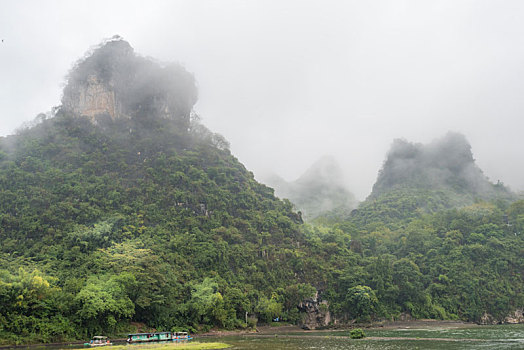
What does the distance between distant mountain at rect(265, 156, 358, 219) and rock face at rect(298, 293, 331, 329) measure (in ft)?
259

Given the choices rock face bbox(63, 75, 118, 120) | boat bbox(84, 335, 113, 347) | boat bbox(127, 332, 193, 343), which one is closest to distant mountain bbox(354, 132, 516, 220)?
rock face bbox(63, 75, 118, 120)

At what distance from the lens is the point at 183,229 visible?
66.6 m

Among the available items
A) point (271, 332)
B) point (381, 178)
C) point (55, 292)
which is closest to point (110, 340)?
point (55, 292)

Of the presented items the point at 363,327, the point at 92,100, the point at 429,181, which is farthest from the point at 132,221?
the point at 429,181

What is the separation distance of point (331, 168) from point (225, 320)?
147335 millimetres

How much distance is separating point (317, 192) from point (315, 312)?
117 m

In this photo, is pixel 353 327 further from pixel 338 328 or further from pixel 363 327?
pixel 338 328

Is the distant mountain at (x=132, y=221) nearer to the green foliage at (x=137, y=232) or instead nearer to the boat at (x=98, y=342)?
the green foliage at (x=137, y=232)

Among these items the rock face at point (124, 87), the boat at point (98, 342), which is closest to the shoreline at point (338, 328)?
the boat at point (98, 342)

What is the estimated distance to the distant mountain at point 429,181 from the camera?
123375 mm

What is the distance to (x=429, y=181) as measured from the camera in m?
138

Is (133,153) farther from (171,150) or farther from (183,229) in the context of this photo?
(183,229)

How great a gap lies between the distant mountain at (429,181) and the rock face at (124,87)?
2529 inches

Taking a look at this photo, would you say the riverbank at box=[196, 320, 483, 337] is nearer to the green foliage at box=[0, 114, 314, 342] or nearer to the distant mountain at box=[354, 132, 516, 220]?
the green foliage at box=[0, 114, 314, 342]
